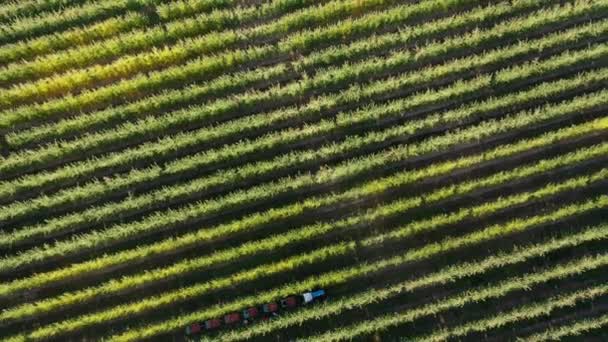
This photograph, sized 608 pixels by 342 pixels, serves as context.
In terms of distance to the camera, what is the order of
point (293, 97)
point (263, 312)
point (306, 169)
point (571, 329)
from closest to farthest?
point (571, 329), point (263, 312), point (306, 169), point (293, 97)

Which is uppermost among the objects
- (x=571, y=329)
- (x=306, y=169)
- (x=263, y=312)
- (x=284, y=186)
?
(x=306, y=169)

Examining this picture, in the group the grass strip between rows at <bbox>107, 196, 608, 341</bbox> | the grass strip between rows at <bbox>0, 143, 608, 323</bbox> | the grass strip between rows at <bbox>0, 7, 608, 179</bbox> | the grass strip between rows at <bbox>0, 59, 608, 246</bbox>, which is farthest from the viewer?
the grass strip between rows at <bbox>0, 7, 608, 179</bbox>

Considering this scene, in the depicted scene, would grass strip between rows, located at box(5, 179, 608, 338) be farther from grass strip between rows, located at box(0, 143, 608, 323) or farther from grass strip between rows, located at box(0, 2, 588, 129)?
grass strip between rows, located at box(0, 2, 588, 129)

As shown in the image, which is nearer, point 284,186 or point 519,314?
point 519,314

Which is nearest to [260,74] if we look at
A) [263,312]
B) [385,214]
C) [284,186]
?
[284,186]

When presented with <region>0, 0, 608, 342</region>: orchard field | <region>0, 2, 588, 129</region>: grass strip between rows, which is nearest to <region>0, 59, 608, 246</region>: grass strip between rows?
<region>0, 0, 608, 342</region>: orchard field

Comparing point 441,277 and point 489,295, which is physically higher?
point 441,277

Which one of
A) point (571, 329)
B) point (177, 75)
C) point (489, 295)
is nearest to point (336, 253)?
point (489, 295)

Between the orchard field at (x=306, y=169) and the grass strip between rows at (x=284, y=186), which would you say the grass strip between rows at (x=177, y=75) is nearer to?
the orchard field at (x=306, y=169)

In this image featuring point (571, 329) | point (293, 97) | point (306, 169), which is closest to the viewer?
point (571, 329)

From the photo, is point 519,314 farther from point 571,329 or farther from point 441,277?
point 441,277
